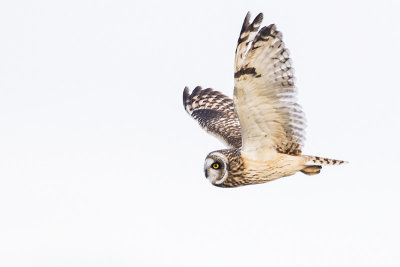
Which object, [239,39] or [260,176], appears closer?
[239,39]

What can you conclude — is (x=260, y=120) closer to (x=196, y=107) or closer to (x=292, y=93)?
(x=292, y=93)

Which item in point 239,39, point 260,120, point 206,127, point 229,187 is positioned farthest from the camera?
point 206,127

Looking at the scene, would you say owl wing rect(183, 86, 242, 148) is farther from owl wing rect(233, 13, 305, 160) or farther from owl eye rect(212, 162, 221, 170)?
owl wing rect(233, 13, 305, 160)

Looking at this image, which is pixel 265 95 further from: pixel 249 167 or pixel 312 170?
pixel 312 170

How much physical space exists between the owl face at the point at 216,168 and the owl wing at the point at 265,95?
250 millimetres

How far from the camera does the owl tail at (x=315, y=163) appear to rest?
8.69 m

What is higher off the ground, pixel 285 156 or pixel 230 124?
pixel 230 124

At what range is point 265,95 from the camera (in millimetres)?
7855

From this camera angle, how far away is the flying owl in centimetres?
761

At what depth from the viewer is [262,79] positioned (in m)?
7.74

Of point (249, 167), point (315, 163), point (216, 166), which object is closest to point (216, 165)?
point (216, 166)

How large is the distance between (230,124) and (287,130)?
2.06 meters

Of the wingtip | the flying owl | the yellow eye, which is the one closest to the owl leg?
the flying owl

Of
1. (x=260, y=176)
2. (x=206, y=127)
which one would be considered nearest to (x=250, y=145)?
(x=260, y=176)
